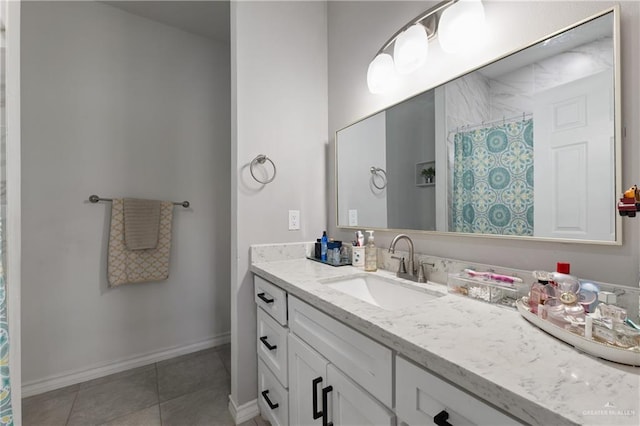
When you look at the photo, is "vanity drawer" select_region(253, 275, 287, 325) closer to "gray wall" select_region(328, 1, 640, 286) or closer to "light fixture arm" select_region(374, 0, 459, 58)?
"gray wall" select_region(328, 1, 640, 286)

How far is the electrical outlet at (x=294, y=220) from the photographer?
167cm

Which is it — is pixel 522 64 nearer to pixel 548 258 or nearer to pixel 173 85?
pixel 548 258

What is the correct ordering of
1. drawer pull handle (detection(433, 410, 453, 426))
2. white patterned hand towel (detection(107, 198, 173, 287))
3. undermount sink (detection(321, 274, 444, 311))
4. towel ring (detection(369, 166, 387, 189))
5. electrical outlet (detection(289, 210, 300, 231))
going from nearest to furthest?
1. drawer pull handle (detection(433, 410, 453, 426))
2. undermount sink (detection(321, 274, 444, 311))
3. towel ring (detection(369, 166, 387, 189))
4. electrical outlet (detection(289, 210, 300, 231))
5. white patterned hand towel (detection(107, 198, 173, 287))

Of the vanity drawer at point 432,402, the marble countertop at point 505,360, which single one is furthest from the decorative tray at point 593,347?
the vanity drawer at point 432,402

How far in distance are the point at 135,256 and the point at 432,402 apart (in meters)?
2.12

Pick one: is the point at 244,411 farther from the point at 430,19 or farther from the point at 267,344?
the point at 430,19

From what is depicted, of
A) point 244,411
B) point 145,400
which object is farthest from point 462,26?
point 145,400

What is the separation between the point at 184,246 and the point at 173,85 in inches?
51.2

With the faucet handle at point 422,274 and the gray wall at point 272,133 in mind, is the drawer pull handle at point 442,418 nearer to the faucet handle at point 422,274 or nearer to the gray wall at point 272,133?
the faucet handle at point 422,274

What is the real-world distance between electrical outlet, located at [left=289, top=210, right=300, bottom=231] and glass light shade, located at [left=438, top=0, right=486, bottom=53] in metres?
1.10

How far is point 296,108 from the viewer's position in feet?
5.60

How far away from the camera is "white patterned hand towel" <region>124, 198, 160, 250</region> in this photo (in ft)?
6.39

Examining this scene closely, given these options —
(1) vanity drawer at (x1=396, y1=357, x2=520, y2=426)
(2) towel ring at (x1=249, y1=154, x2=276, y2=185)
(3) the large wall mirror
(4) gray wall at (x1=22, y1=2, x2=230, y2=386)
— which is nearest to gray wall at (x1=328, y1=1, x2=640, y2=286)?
(3) the large wall mirror

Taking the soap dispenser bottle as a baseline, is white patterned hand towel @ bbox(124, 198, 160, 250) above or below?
above
